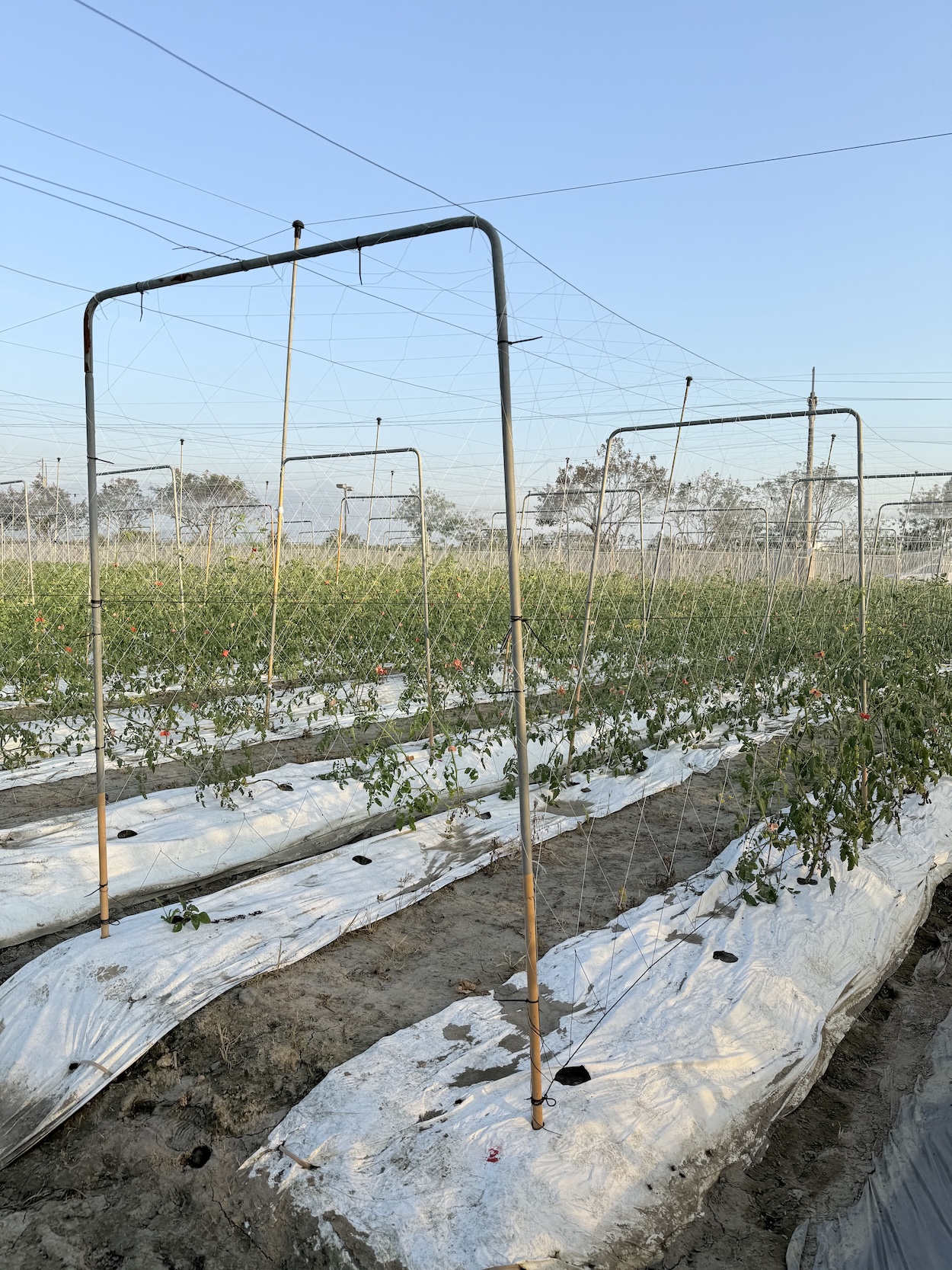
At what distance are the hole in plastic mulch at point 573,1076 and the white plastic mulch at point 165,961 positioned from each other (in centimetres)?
118

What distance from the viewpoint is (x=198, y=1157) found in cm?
233

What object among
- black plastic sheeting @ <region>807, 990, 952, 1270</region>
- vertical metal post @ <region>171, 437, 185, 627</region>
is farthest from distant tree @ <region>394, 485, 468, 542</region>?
black plastic sheeting @ <region>807, 990, 952, 1270</region>

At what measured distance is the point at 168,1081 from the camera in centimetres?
264

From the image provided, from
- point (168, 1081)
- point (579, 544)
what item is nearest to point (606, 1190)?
point (168, 1081)

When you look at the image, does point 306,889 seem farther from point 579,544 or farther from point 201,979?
point 579,544

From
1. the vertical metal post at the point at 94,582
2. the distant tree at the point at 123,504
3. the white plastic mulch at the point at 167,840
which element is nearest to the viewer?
the vertical metal post at the point at 94,582

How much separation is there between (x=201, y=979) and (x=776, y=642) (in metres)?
7.05

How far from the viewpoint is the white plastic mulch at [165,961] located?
2.63 m

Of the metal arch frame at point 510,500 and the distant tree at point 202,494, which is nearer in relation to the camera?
the metal arch frame at point 510,500

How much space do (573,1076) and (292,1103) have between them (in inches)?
31.3

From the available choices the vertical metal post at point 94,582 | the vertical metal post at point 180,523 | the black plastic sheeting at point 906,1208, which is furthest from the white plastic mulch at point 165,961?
the vertical metal post at point 180,523

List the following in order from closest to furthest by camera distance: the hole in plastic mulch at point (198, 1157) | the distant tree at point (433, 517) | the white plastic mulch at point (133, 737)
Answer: the hole in plastic mulch at point (198, 1157) → the white plastic mulch at point (133, 737) → the distant tree at point (433, 517)

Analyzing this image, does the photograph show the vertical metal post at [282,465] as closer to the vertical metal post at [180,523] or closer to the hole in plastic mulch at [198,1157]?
the vertical metal post at [180,523]

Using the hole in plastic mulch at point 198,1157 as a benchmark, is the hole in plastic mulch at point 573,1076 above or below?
above
